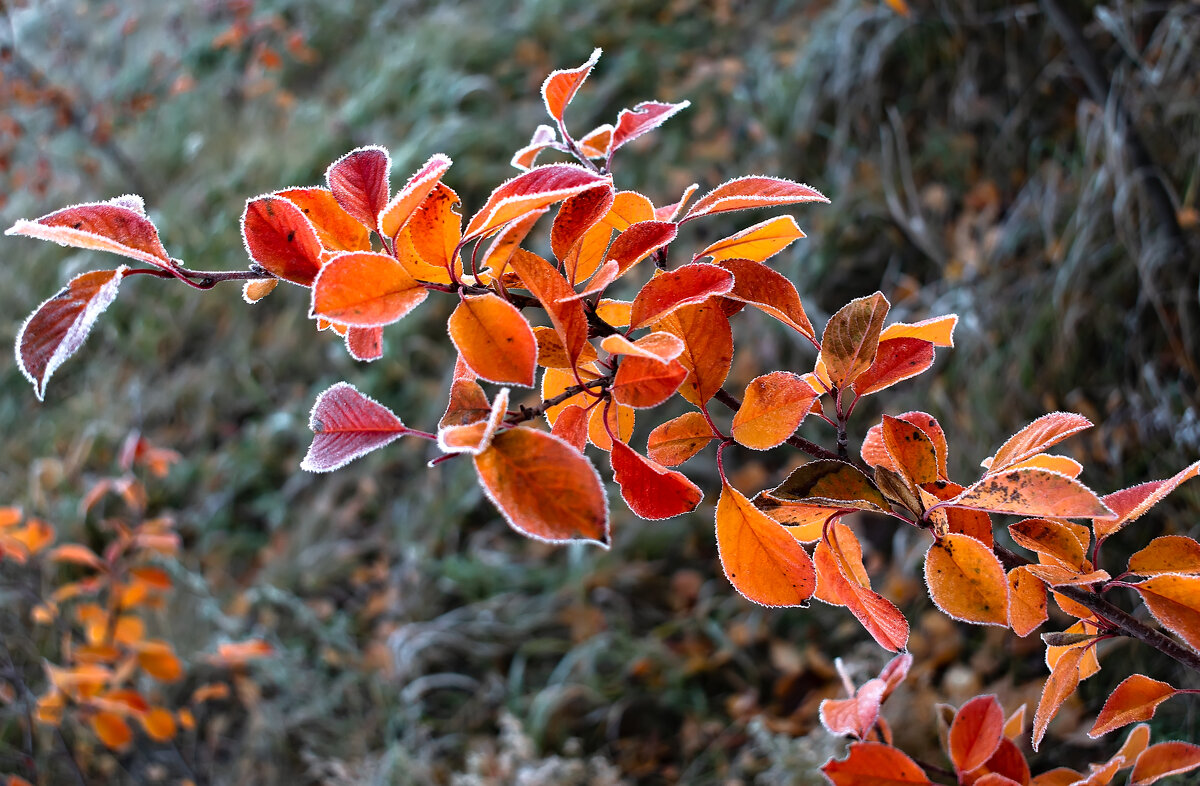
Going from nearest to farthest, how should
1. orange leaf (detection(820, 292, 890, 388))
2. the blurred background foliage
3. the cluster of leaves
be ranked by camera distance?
orange leaf (detection(820, 292, 890, 388)) < the cluster of leaves < the blurred background foliage

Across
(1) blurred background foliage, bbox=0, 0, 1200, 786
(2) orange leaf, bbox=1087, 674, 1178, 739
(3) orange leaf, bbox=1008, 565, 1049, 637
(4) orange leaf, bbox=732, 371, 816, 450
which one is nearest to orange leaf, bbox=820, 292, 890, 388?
(4) orange leaf, bbox=732, 371, 816, 450

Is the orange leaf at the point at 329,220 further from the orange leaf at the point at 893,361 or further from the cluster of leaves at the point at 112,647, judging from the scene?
the cluster of leaves at the point at 112,647

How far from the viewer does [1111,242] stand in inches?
60.2

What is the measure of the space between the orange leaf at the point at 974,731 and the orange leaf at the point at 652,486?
252mm

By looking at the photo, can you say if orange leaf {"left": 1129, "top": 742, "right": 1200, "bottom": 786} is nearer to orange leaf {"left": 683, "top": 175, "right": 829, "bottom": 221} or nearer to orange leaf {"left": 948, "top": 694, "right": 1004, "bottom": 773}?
orange leaf {"left": 948, "top": 694, "right": 1004, "bottom": 773}

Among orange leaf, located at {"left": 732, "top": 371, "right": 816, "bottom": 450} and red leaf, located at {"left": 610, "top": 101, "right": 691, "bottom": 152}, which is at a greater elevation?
red leaf, located at {"left": 610, "top": 101, "right": 691, "bottom": 152}

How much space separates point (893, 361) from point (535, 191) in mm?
209

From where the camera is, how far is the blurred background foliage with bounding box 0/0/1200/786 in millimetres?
1427

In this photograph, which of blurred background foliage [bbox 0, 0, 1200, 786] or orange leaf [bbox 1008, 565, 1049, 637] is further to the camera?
blurred background foliage [bbox 0, 0, 1200, 786]

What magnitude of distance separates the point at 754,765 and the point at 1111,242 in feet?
3.67

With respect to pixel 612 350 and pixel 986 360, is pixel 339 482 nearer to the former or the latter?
pixel 986 360

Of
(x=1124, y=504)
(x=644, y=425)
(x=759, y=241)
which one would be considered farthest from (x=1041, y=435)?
(x=644, y=425)

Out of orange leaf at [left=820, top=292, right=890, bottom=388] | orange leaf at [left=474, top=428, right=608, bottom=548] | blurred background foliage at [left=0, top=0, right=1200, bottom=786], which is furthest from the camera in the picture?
blurred background foliage at [left=0, top=0, right=1200, bottom=786]

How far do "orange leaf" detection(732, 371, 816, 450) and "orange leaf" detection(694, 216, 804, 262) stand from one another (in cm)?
7
